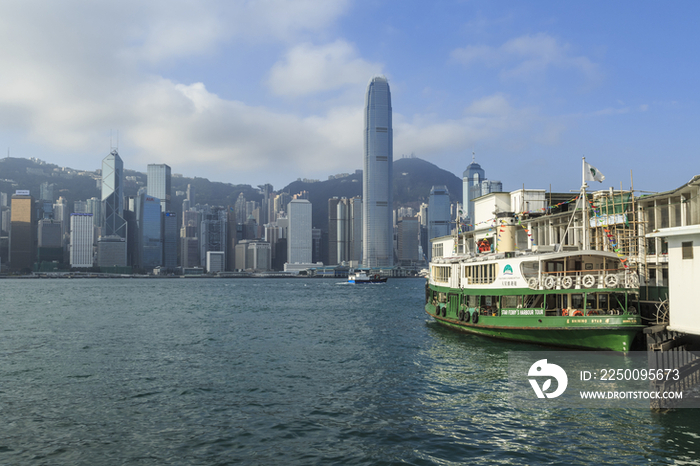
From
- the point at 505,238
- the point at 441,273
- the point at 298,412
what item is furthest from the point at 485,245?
the point at 298,412

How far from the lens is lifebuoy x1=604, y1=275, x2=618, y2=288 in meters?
30.2

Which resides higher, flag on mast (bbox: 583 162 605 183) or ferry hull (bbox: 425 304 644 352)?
flag on mast (bbox: 583 162 605 183)

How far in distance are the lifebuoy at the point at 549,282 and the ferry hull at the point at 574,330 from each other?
2076 millimetres

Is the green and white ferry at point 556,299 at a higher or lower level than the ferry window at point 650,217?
lower

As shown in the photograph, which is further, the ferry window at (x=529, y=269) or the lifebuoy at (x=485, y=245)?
the lifebuoy at (x=485, y=245)

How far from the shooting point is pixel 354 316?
6506cm

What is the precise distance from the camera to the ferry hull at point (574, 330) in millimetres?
28875

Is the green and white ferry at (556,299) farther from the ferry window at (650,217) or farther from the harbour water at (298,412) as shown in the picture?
Result: the ferry window at (650,217)

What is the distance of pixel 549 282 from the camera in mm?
32281

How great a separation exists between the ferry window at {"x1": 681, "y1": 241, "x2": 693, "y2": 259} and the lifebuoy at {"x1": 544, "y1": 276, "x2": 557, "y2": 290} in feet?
38.3

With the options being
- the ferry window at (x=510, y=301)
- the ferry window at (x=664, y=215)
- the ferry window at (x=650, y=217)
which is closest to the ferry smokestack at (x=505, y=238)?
the ferry window at (x=510, y=301)

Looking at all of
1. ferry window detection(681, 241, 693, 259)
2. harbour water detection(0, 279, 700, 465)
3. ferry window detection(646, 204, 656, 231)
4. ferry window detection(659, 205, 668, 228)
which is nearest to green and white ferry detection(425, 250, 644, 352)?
harbour water detection(0, 279, 700, 465)

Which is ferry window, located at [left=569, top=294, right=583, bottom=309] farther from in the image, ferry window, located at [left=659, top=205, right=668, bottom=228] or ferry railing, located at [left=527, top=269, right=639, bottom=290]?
ferry window, located at [left=659, top=205, right=668, bottom=228]

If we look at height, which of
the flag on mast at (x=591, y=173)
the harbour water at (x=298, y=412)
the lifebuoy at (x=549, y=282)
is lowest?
the harbour water at (x=298, y=412)
